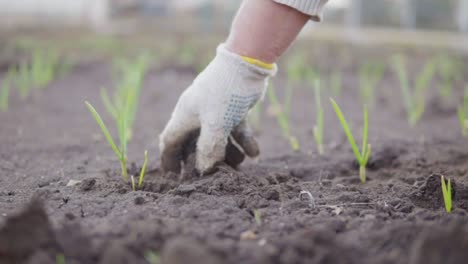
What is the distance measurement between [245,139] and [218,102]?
6.9 inches

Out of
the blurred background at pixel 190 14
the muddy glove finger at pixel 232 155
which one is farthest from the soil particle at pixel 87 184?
the blurred background at pixel 190 14

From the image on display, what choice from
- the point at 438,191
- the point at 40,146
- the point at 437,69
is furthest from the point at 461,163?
Answer: the point at 437,69

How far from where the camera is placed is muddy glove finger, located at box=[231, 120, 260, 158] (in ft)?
5.24

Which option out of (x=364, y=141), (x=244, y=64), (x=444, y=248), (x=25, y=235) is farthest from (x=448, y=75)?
(x=25, y=235)

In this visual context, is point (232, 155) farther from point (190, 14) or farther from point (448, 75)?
point (190, 14)

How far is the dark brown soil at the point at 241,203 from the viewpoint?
2.91 feet

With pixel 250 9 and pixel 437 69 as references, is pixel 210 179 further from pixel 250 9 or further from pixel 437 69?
pixel 437 69

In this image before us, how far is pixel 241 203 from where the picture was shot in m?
1.26

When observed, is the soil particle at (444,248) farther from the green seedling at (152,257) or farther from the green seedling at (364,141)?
the green seedling at (364,141)

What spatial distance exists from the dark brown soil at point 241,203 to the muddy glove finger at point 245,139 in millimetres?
75

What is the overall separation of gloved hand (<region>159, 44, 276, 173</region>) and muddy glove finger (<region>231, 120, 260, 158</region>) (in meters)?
0.06

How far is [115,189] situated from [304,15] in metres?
0.71

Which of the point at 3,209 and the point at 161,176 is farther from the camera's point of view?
the point at 161,176

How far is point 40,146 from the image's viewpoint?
6.95ft
